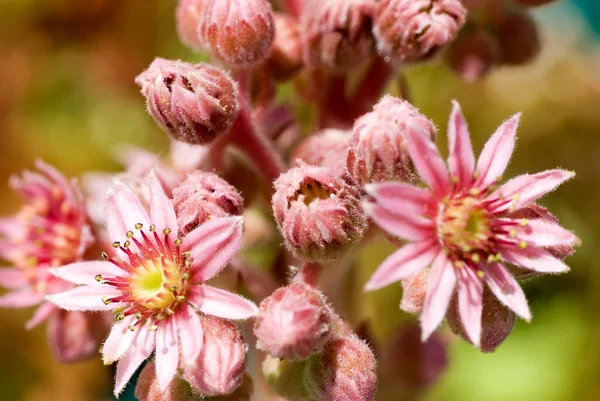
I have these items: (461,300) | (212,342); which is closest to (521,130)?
(461,300)

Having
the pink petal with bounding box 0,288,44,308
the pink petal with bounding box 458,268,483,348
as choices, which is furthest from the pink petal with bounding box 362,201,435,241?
the pink petal with bounding box 0,288,44,308

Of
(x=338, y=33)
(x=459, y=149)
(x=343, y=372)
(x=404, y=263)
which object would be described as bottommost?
(x=343, y=372)

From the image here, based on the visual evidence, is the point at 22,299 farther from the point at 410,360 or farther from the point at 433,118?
the point at 433,118

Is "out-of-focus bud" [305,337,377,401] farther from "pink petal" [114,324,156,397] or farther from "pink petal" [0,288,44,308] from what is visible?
"pink petal" [0,288,44,308]

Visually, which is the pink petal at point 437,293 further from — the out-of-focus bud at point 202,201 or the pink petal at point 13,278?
the pink petal at point 13,278

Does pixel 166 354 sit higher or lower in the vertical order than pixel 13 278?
higher

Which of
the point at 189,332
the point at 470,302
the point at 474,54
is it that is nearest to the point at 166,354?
the point at 189,332

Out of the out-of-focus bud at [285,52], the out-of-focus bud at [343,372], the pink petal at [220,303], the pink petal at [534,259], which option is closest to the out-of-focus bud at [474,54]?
the out-of-focus bud at [285,52]
